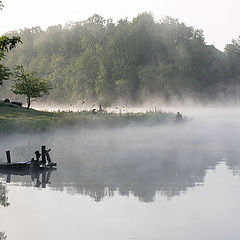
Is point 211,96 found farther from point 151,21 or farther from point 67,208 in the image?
point 67,208

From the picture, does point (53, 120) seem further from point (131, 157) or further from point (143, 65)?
point (143, 65)

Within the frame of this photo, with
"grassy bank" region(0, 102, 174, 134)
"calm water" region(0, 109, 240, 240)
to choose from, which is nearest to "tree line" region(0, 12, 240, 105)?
"grassy bank" region(0, 102, 174, 134)

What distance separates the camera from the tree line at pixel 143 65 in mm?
140625

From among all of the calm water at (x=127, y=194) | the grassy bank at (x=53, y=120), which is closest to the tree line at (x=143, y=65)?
the grassy bank at (x=53, y=120)

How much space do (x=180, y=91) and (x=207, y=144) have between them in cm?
8880

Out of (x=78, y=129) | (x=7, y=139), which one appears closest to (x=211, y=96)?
(x=78, y=129)

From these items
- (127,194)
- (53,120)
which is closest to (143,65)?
(53,120)

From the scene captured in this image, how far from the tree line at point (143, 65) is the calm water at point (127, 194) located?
9060 cm

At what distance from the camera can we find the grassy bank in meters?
60.3

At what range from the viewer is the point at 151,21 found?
15012 centimetres

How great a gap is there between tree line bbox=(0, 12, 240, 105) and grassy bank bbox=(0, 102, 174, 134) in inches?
2296

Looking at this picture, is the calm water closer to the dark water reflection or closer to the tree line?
the dark water reflection

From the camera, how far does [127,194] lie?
26.3 meters

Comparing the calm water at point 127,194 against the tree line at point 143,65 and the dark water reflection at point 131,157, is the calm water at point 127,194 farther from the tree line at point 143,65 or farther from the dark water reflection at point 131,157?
the tree line at point 143,65
